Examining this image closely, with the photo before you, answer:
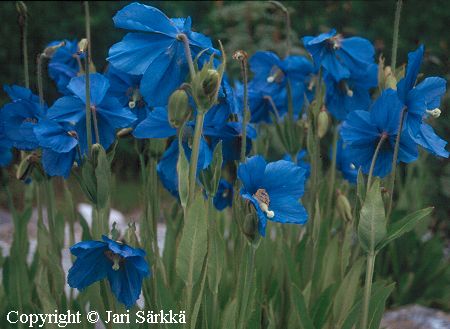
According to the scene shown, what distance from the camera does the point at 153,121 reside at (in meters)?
1.43

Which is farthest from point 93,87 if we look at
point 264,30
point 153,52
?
point 264,30

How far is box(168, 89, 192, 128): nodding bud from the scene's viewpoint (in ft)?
3.85

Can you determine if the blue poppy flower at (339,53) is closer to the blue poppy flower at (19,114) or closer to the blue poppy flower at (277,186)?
the blue poppy flower at (277,186)

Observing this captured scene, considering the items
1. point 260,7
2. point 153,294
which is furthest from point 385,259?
point 260,7

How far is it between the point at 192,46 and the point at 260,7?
2.95 metres

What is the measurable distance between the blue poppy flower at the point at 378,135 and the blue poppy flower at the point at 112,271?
49 cm

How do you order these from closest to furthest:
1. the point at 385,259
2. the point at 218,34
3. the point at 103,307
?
the point at 103,307 < the point at 385,259 < the point at 218,34

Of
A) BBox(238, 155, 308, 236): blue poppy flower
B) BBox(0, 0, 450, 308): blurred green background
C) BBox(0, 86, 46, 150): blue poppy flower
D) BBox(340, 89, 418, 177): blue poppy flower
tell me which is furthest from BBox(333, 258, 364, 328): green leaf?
BBox(0, 0, 450, 308): blurred green background

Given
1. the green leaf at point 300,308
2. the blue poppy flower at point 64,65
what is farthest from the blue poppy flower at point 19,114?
the green leaf at point 300,308

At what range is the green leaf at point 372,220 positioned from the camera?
4.16ft

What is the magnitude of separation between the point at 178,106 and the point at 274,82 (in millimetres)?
917

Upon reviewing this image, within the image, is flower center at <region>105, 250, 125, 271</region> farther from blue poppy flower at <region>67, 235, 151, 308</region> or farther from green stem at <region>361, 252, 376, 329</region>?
green stem at <region>361, 252, 376, 329</region>

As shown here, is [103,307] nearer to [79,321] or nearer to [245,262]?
[79,321]

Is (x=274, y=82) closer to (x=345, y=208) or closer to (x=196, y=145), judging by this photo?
(x=345, y=208)
